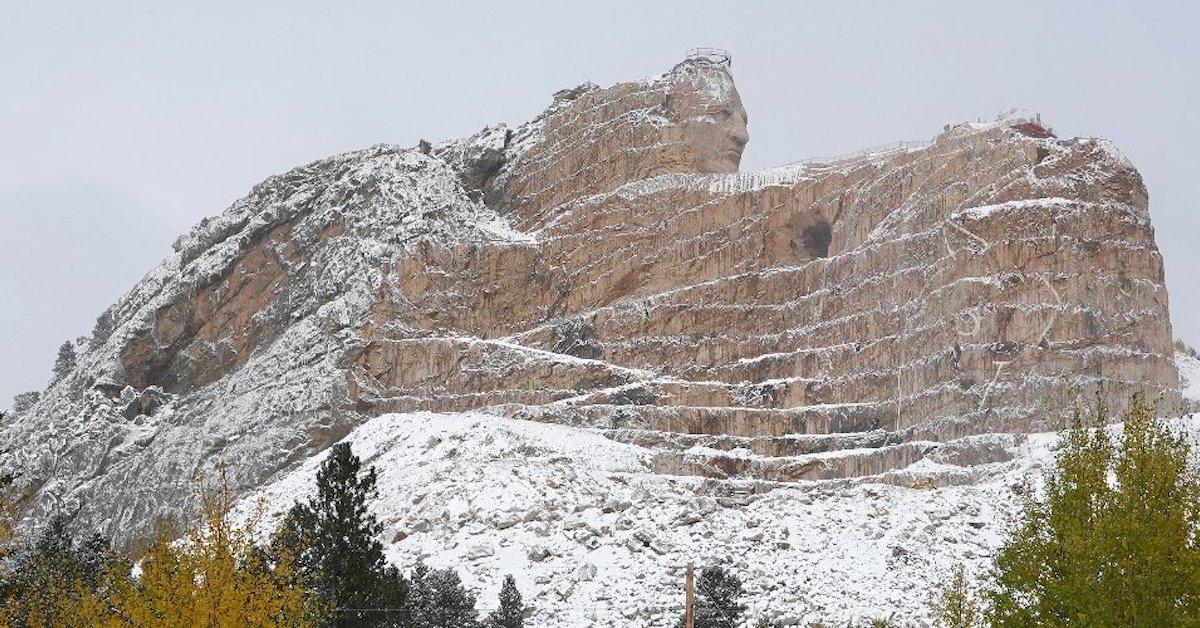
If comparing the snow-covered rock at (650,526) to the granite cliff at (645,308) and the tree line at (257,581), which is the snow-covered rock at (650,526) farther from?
the tree line at (257,581)

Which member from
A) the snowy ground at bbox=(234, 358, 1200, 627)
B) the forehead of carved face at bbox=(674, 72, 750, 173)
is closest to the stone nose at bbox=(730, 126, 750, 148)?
the forehead of carved face at bbox=(674, 72, 750, 173)

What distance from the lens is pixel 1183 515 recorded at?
26953 mm

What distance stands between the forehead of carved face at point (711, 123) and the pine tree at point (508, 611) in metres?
34.2

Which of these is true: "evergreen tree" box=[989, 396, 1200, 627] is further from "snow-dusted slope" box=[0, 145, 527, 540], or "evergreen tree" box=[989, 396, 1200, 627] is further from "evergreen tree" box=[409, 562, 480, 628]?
"snow-dusted slope" box=[0, 145, 527, 540]

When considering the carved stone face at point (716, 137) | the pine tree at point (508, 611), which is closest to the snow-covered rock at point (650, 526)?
the pine tree at point (508, 611)

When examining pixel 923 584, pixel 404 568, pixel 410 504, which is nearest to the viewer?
pixel 923 584

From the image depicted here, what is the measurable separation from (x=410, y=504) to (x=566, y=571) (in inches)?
328

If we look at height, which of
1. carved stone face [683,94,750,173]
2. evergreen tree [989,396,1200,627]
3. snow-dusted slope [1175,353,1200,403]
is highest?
carved stone face [683,94,750,173]

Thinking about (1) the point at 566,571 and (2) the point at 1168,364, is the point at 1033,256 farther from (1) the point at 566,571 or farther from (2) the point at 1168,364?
(1) the point at 566,571

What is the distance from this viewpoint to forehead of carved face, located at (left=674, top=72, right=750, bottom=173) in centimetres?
7700

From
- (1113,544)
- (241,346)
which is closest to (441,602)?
(1113,544)

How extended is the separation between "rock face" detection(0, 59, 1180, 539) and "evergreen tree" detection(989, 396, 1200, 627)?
26.8 meters

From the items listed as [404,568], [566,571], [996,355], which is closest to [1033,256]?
[996,355]

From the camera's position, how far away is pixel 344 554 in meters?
40.6
